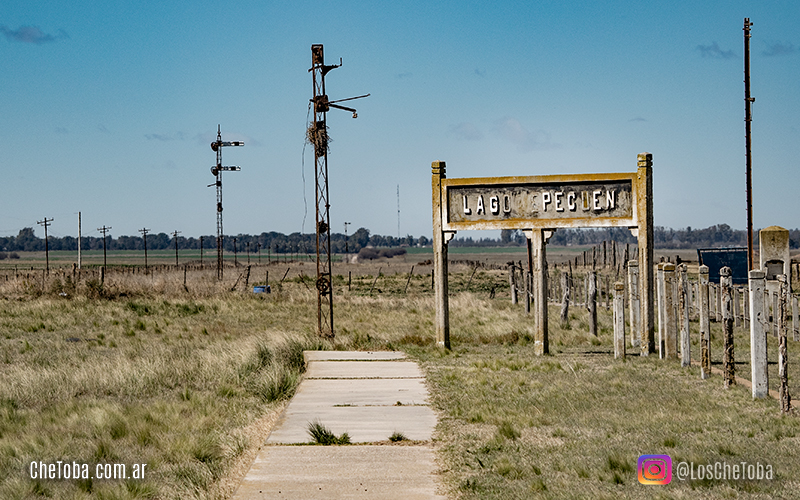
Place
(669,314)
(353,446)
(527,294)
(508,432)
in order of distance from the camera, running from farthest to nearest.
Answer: (527,294) → (669,314) → (508,432) → (353,446)

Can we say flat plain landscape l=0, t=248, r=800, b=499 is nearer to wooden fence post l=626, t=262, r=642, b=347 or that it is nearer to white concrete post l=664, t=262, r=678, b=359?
white concrete post l=664, t=262, r=678, b=359

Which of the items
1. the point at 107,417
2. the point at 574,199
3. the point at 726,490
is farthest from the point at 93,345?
the point at 726,490

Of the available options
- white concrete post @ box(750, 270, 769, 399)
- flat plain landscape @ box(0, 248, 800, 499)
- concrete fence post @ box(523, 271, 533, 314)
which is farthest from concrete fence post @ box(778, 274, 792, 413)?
concrete fence post @ box(523, 271, 533, 314)

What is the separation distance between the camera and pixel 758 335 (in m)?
9.49

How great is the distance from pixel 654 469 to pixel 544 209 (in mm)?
9053

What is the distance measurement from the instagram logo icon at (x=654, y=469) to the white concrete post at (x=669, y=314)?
7031 millimetres

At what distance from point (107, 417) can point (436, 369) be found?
5.42 meters

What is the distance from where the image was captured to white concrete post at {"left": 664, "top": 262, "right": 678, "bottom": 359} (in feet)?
43.8

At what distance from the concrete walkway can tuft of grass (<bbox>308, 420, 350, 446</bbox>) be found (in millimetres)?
107

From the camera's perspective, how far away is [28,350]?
17.9 meters

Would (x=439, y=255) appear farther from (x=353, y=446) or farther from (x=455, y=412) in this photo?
(x=353, y=446)

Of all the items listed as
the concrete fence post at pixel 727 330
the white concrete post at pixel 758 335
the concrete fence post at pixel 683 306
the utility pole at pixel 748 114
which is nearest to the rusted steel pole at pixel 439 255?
the concrete fence post at pixel 683 306

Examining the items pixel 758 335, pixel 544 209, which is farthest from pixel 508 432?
pixel 544 209

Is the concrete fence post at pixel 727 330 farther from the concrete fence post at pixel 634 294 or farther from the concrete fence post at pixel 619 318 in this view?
the concrete fence post at pixel 634 294
